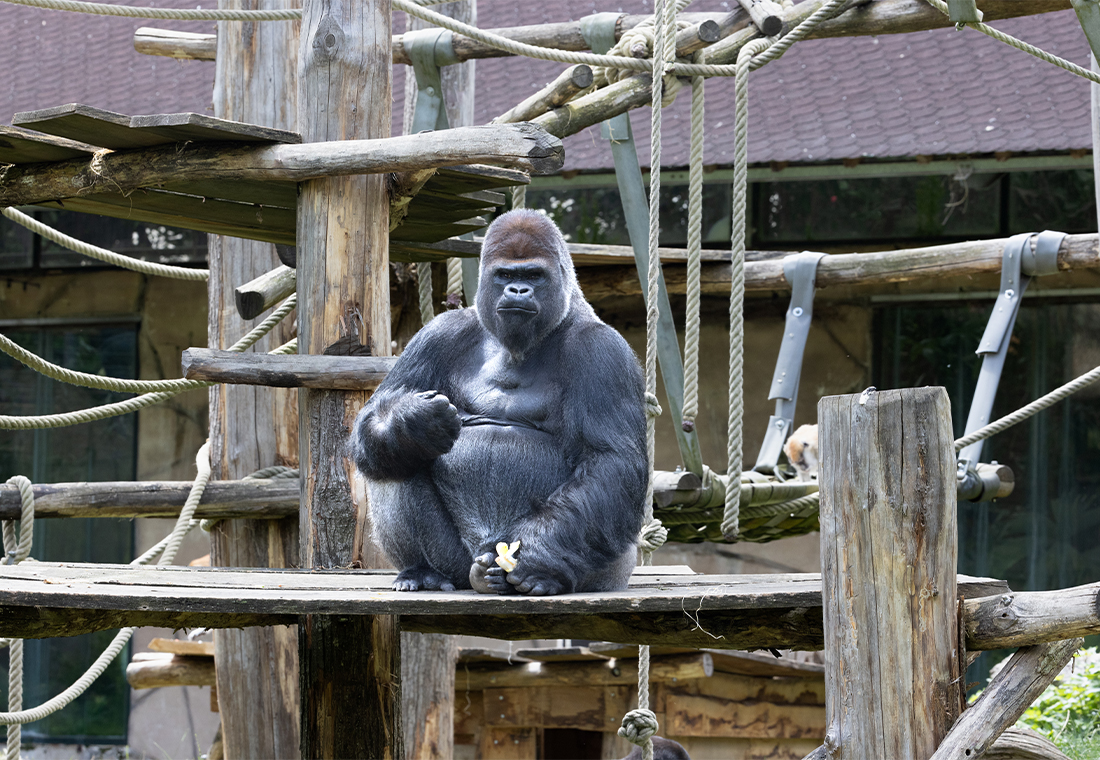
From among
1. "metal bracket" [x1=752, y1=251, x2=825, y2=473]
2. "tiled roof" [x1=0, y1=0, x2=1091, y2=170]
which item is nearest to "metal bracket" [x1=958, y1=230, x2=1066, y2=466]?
"metal bracket" [x1=752, y1=251, x2=825, y2=473]

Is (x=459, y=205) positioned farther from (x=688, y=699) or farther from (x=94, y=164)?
(x=688, y=699)

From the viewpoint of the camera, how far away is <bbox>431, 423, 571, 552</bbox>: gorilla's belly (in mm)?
3338

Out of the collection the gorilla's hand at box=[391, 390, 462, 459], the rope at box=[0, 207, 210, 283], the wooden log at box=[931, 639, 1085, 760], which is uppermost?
the rope at box=[0, 207, 210, 283]

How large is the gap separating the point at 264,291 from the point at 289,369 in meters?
0.82

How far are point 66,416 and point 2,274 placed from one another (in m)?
4.19

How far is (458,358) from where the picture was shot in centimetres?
362

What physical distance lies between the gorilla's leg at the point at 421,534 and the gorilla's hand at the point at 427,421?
20cm

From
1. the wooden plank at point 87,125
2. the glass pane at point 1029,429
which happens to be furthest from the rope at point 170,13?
the glass pane at point 1029,429

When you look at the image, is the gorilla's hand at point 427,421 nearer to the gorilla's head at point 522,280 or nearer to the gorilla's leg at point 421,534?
the gorilla's leg at point 421,534

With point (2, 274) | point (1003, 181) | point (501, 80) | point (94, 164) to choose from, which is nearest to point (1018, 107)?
point (1003, 181)

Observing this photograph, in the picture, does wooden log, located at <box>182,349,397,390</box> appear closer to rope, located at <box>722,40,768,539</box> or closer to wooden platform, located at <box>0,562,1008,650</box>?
wooden platform, located at <box>0,562,1008,650</box>

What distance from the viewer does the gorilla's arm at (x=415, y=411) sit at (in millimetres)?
3148

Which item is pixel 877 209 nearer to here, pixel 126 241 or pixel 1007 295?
pixel 1007 295

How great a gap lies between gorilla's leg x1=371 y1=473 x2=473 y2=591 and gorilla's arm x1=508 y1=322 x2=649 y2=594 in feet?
0.82
